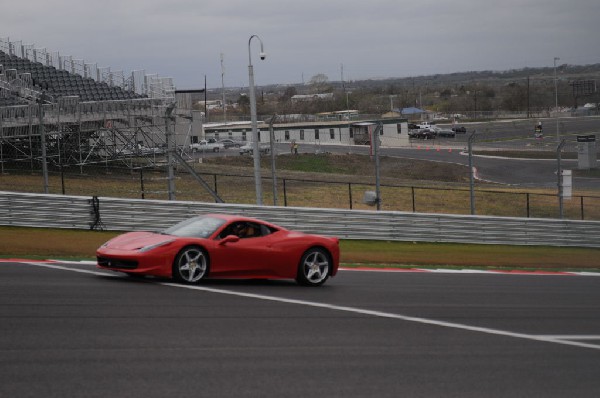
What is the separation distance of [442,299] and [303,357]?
225 inches

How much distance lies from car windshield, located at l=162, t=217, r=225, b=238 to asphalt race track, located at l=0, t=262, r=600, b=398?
32.5 inches

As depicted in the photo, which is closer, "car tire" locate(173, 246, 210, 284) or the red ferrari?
the red ferrari

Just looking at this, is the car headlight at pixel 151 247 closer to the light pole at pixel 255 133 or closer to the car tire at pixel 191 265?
the car tire at pixel 191 265

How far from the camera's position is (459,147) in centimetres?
7112

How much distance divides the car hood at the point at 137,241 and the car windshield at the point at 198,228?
0.28m

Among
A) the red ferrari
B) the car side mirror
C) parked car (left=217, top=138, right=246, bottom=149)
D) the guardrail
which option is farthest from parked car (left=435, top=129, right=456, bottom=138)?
the car side mirror

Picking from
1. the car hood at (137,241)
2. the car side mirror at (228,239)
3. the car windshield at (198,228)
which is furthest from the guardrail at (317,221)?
the car side mirror at (228,239)

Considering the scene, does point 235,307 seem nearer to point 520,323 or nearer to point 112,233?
point 520,323

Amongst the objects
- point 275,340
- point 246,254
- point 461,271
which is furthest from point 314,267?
point 461,271

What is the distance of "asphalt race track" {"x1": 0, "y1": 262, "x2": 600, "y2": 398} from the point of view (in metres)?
8.02

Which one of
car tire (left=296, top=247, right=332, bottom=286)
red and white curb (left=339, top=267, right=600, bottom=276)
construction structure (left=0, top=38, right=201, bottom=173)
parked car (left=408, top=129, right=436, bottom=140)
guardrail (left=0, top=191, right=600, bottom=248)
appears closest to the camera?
car tire (left=296, top=247, right=332, bottom=286)

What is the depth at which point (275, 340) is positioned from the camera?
993 cm

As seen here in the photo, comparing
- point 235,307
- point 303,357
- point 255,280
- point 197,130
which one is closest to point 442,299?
point 255,280

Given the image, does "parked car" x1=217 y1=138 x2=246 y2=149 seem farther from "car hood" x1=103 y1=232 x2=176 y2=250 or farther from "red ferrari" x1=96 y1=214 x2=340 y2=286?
"car hood" x1=103 y1=232 x2=176 y2=250
